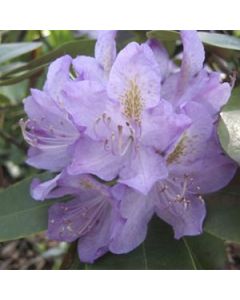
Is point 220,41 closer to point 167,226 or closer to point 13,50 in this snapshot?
point 167,226

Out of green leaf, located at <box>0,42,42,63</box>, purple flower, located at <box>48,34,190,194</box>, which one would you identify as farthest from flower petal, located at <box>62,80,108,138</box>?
green leaf, located at <box>0,42,42,63</box>

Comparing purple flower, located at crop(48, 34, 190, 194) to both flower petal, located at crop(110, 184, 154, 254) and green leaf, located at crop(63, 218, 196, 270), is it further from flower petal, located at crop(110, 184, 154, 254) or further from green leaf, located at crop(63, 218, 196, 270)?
green leaf, located at crop(63, 218, 196, 270)

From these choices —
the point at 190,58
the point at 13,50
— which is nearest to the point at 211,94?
the point at 190,58

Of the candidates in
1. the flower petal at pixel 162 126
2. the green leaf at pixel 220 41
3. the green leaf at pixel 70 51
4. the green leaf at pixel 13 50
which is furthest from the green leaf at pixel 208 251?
the green leaf at pixel 13 50

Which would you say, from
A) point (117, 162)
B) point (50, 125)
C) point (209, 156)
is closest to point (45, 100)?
point (50, 125)

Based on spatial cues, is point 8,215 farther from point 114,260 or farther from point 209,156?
point 209,156

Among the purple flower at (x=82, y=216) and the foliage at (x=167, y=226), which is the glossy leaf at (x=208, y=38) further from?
the purple flower at (x=82, y=216)

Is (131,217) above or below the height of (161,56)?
below
